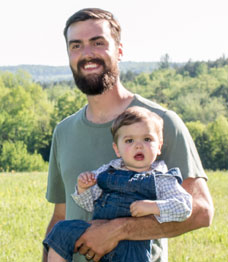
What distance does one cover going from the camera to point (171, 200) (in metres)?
2.77

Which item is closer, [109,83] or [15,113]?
[109,83]

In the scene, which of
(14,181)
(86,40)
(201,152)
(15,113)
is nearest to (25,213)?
(14,181)

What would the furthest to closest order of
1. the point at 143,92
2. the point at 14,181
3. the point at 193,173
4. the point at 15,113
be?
the point at 143,92, the point at 15,113, the point at 14,181, the point at 193,173

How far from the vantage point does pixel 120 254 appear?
9.36 feet

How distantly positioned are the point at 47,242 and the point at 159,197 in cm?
72

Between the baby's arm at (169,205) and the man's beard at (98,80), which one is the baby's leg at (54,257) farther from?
the man's beard at (98,80)

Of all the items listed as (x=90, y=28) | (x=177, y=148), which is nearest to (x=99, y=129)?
(x=177, y=148)

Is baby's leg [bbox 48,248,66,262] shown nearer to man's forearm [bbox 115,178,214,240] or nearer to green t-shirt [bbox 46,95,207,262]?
green t-shirt [bbox 46,95,207,262]

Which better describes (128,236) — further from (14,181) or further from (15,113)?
(15,113)

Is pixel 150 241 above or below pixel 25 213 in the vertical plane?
above

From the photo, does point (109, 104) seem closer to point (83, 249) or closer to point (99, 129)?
point (99, 129)

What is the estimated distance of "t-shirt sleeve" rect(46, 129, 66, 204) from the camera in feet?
12.0

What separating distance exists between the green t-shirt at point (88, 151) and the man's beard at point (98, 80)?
0.64ft

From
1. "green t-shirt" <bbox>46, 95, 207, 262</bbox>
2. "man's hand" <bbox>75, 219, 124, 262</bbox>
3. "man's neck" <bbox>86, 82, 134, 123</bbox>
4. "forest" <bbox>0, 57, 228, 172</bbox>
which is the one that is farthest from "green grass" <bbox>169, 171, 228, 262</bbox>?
"forest" <bbox>0, 57, 228, 172</bbox>
